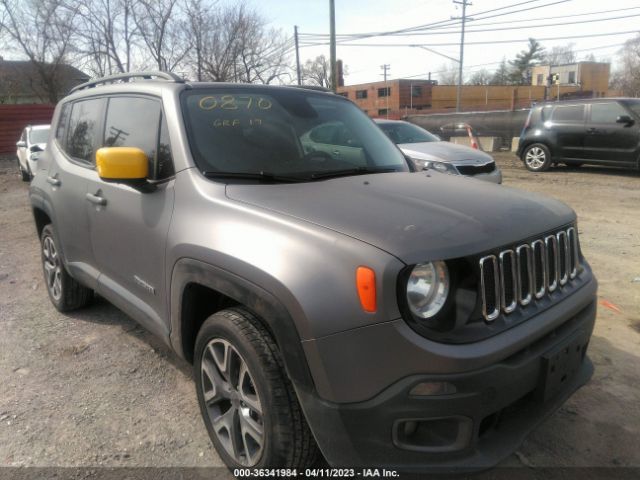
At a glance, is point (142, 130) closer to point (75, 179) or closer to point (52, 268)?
point (75, 179)

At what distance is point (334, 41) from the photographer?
723 inches

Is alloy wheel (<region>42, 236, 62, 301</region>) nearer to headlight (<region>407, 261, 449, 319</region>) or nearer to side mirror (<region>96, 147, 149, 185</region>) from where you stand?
side mirror (<region>96, 147, 149, 185</region>)

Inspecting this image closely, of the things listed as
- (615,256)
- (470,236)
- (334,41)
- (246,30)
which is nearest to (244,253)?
(470,236)

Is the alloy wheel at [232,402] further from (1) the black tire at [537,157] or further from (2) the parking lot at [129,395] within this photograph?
(1) the black tire at [537,157]

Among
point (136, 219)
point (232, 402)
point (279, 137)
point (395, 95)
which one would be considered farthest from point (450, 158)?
point (395, 95)

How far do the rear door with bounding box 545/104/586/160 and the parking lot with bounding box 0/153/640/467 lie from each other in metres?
7.63

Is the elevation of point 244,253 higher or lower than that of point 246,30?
lower

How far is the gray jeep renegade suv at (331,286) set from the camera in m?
1.81

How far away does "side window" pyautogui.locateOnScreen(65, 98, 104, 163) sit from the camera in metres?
3.60

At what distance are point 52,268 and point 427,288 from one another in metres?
3.78

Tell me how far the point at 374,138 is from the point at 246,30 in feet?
93.7

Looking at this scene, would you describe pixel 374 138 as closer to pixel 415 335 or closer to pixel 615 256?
pixel 415 335

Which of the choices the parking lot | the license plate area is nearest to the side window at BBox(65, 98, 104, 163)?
the parking lot

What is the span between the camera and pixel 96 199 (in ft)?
10.7
